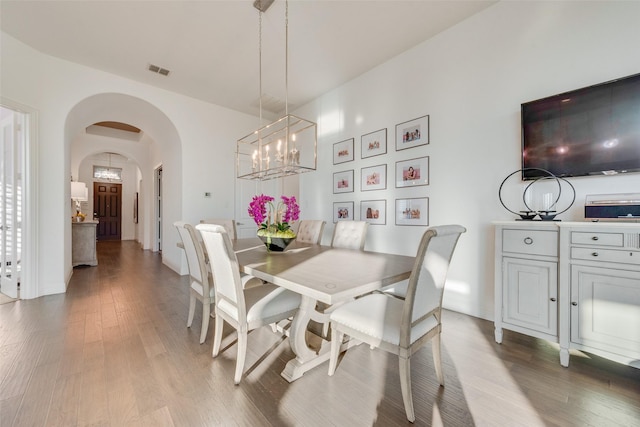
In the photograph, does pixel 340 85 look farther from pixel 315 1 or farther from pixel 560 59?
pixel 560 59

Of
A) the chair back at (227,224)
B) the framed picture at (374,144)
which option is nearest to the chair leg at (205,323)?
the chair back at (227,224)

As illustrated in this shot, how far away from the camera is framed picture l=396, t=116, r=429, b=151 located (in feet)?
9.72

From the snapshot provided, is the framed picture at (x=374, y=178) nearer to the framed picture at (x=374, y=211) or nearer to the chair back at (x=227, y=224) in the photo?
the framed picture at (x=374, y=211)

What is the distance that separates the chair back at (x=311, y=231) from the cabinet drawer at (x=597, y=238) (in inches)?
83.8

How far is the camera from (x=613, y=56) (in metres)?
1.89

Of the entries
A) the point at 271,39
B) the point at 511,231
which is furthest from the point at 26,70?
the point at 511,231

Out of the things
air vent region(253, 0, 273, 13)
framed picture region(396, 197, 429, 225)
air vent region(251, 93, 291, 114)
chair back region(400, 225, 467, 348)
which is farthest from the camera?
air vent region(251, 93, 291, 114)

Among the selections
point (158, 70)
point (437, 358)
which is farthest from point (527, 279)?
point (158, 70)

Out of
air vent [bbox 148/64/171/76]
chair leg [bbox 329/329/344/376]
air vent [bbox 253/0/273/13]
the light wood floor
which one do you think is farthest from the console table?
chair leg [bbox 329/329/344/376]

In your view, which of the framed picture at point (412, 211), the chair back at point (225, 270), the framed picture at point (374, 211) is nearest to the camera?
the chair back at point (225, 270)

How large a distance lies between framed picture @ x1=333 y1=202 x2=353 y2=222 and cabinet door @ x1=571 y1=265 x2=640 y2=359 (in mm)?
2491

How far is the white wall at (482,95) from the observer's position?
196cm

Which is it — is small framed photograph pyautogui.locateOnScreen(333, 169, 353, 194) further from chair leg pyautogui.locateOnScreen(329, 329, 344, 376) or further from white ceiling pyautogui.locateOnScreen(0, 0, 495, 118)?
chair leg pyautogui.locateOnScreen(329, 329, 344, 376)

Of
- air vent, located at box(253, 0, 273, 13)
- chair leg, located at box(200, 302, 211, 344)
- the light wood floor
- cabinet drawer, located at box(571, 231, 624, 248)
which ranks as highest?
air vent, located at box(253, 0, 273, 13)
